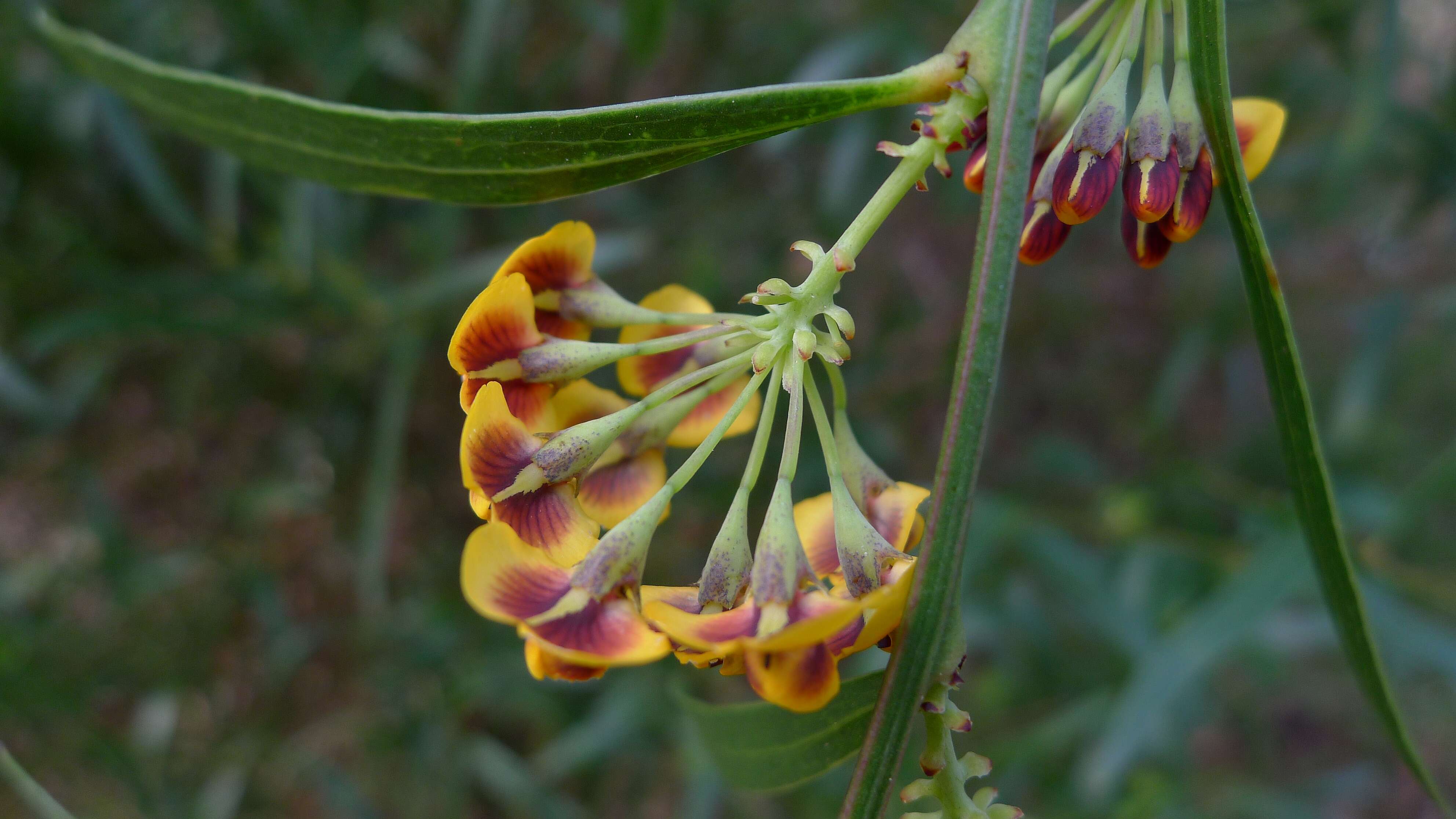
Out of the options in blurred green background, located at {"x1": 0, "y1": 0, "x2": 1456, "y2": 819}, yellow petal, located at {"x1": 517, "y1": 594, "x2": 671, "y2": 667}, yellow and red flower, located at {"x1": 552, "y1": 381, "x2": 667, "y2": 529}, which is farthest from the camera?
blurred green background, located at {"x1": 0, "y1": 0, "x2": 1456, "y2": 819}

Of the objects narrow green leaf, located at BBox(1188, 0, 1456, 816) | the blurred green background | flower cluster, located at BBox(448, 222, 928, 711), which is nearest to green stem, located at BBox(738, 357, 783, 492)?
flower cluster, located at BBox(448, 222, 928, 711)

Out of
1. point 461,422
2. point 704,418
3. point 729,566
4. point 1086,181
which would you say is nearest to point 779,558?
point 729,566

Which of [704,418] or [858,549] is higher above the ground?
[704,418]

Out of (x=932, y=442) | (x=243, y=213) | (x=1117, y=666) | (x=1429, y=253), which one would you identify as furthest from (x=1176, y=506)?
(x=243, y=213)

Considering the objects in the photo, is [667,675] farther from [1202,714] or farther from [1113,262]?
[1113,262]

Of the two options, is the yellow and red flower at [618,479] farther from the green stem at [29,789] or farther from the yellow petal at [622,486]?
the green stem at [29,789]

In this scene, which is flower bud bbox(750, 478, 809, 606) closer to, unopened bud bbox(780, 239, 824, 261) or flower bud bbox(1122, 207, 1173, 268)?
unopened bud bbox(780, 239, 824, 261)

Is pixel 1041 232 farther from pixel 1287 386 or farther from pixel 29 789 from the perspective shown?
pixel 29 789
